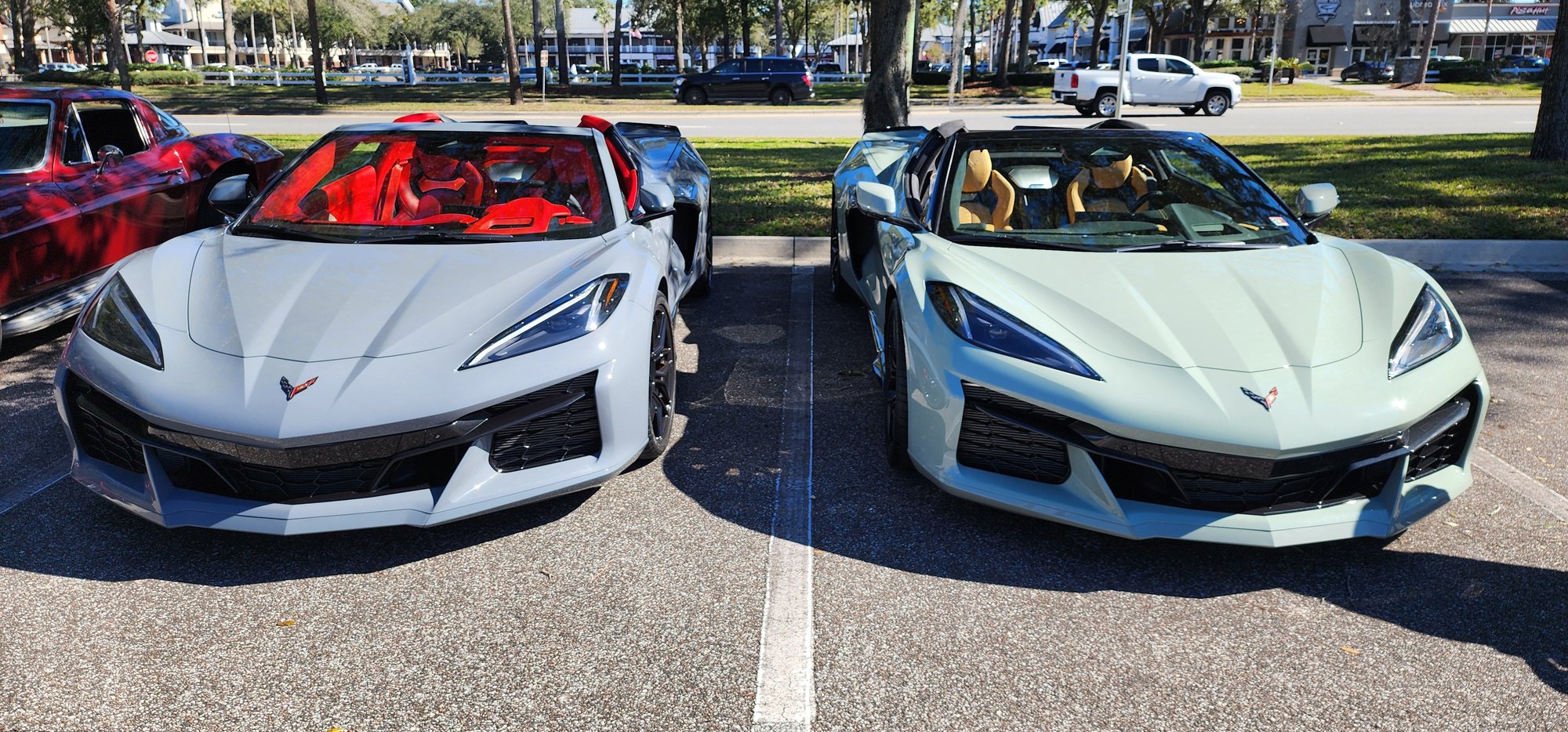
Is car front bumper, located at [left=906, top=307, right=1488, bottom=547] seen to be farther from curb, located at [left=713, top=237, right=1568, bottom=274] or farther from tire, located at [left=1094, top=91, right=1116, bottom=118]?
tire, located at [left=1094, top=91, right=1116, bottom=118]

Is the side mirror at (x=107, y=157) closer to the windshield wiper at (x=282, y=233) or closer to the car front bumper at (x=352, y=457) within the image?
the windshield wiper at (x=282, y=233)

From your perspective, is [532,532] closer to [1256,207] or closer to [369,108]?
[1256,207]

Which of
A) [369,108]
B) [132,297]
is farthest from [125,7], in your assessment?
[132,297]

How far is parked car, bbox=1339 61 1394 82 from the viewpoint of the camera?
4788 cm

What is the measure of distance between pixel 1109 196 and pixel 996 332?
5.16ft

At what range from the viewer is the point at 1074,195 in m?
4.57

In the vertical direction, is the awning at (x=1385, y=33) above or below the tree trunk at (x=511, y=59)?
above

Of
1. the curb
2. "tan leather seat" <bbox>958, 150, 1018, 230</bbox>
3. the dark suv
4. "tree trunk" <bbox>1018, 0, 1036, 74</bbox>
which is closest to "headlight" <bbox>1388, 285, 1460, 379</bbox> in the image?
"tan leather seat" <bbox>958, 150, 1018, 230</bbox>

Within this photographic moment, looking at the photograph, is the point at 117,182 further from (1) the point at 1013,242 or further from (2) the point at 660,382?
(1) the point at 1013,242

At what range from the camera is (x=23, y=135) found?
238 inches

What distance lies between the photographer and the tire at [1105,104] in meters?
24.9

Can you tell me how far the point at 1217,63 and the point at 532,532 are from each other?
54.5 metres

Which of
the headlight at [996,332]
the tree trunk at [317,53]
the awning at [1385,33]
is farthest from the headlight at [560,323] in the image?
the awning at [1385,33]

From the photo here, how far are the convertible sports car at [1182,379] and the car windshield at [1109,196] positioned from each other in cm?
3
